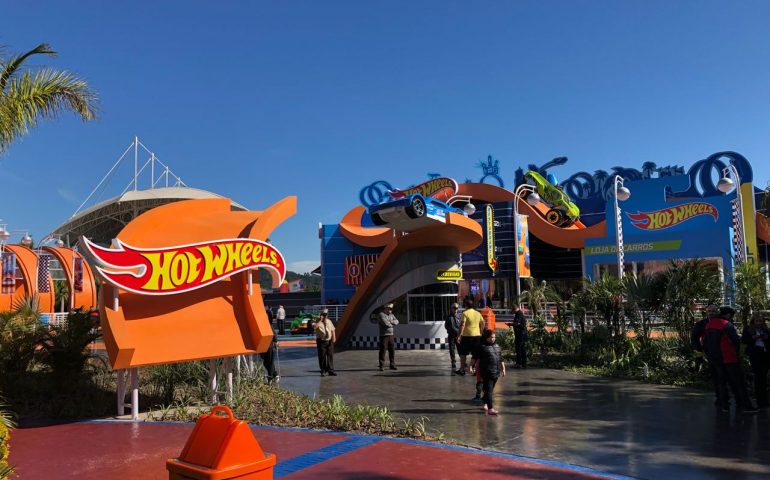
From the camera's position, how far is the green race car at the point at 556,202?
34.2 meters

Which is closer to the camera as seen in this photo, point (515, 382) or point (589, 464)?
point (589, 464)

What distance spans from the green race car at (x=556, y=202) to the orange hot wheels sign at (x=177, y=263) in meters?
28.1

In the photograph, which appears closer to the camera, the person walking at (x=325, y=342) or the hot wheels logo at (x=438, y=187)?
the person walking at (x=325, y=342)

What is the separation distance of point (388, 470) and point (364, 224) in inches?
1371

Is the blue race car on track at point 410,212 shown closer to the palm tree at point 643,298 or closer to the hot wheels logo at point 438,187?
the palm tree at point 643,298

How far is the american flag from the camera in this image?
27.4 m

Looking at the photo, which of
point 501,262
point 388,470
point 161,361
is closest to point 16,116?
point 161,361

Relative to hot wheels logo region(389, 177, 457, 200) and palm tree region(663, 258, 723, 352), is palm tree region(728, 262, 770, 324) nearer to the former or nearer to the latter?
palm tree region(663, 258, 723, 352)

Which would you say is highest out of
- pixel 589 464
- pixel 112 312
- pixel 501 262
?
pixel 501 262

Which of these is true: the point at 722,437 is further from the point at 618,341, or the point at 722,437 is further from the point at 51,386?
the point at 51,386

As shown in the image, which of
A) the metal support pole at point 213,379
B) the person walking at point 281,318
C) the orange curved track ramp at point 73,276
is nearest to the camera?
the metal support pole at point 213,379

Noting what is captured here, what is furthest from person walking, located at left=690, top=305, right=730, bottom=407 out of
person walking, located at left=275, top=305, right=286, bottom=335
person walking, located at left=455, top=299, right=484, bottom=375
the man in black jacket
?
person walking, located at left=275, top=305, right=286, bottom=335

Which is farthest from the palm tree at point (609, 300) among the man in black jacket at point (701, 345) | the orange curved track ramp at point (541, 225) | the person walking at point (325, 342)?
the orange curved track ramp at point (541, 225)

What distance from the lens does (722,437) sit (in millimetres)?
6457
